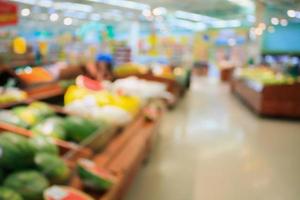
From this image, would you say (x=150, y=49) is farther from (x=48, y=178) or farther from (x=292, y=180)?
(x=48, y=178)

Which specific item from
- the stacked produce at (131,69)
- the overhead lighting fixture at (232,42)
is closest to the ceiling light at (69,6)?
the stacked produce at (131,69)

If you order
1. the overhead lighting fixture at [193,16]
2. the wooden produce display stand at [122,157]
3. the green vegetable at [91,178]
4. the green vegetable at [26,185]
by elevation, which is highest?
the overhead lighting fixture at [193,16]

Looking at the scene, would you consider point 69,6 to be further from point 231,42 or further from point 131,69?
point 231,42

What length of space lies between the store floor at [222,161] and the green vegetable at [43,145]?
1756 mm

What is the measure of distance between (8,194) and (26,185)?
11cm

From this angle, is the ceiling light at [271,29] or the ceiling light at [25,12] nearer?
the ceiling light at [25,12]

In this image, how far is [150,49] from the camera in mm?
12961

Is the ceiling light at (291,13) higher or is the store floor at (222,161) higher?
the ceiling light at (291,13)

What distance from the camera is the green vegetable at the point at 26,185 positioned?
1.42 meters

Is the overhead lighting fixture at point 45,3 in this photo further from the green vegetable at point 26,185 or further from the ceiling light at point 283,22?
the ceiling light at point 283,22

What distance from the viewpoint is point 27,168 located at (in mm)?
1563

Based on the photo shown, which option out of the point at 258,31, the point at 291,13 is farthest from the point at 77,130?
the point at 291,13

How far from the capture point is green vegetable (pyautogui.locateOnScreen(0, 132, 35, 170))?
1488 millimetres

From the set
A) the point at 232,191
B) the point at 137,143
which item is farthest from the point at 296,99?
the point at 137,143
